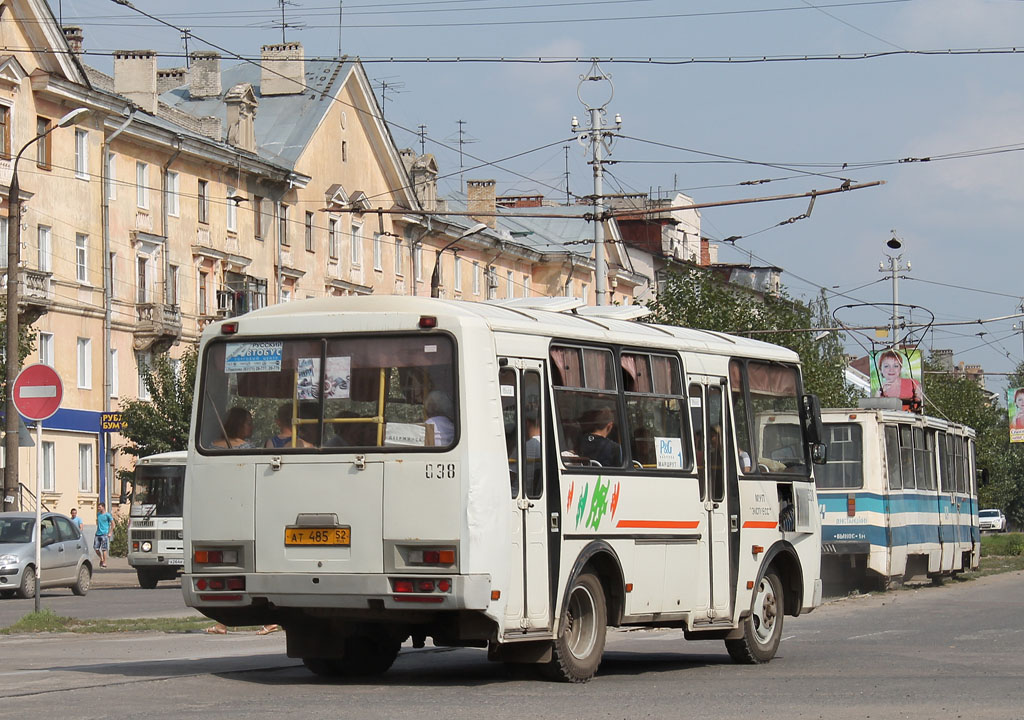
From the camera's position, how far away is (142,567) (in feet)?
123

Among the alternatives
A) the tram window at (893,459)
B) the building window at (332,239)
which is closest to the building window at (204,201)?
the building window at (332,239)

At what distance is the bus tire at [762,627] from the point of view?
Answer: 15.5m

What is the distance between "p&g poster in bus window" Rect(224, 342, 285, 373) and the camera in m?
12.9

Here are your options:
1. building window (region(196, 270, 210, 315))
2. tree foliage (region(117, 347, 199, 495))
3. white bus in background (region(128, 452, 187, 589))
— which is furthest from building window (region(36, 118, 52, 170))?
white bus in background (region(128, 452, 187, 589))

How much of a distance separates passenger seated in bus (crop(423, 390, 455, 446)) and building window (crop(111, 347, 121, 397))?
1672 inches

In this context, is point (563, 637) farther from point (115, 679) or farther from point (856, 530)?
point (856, 530)

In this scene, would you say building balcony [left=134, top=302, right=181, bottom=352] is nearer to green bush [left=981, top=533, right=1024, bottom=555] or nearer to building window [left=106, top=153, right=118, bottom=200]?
building window [left=106, top=153, right=118, bottom=200]

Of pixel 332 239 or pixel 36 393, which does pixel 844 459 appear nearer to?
pixel 36 393

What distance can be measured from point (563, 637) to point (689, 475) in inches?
90.4

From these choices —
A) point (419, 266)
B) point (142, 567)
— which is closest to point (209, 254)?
point (419, 266)

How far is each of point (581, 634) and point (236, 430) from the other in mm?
2984

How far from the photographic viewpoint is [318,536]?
12391 millimetres

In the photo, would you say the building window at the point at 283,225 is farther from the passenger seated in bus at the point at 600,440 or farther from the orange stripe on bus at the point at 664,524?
the passenger seated in bus at the point at 600,440

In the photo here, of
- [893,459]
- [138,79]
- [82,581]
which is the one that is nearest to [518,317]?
[893,459]
